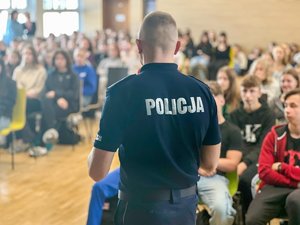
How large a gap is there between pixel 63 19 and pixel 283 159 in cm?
1605

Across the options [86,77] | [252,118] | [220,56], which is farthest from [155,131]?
[220,56]

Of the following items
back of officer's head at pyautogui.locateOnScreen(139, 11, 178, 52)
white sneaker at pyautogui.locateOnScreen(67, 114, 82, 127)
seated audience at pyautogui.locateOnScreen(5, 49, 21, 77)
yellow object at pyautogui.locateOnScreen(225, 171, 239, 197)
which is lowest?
white sneaker at pyautogui.locateOnScreen(67, 114, 82, 127)

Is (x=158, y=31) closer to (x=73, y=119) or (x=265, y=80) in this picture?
(x=265, y=80)

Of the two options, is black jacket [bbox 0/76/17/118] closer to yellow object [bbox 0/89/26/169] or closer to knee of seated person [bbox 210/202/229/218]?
yellow object [bbox 0/89/26/169]

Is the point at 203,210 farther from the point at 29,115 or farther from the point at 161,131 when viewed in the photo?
the point at 29,115

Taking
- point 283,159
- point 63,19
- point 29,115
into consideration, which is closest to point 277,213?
point 283,159

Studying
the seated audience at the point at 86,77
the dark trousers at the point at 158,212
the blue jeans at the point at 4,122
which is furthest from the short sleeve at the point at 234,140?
the seated audience at the point at 86,77

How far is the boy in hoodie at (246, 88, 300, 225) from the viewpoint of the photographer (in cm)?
336

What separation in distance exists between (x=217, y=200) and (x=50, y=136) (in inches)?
137

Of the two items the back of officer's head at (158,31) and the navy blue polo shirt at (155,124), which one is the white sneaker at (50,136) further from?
the back of officer's head at (158,31)

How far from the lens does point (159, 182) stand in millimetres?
1920

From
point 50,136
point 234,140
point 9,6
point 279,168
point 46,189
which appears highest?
point 9,6

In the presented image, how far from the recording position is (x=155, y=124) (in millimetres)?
1879

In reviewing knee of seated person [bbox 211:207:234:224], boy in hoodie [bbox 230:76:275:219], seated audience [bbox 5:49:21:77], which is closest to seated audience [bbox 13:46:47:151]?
seated audience [bbox 5:49:21:77]
